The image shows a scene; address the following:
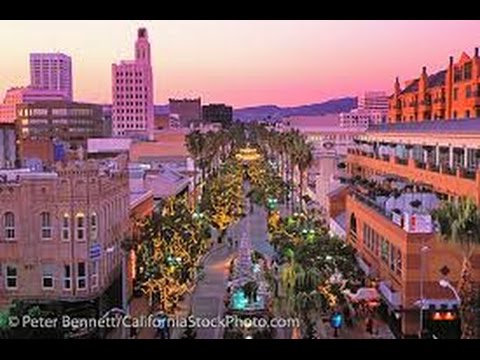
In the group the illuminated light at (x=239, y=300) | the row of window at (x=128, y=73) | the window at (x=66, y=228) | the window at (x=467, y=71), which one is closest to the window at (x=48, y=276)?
the window at (x=66, y=228)

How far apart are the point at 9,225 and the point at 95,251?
1.46 m

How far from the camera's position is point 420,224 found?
13.3 meters

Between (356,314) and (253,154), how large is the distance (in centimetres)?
5955

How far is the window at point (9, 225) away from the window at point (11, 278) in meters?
0.51

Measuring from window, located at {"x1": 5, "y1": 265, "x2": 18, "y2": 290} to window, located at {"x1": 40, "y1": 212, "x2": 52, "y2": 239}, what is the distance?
2.43 feet

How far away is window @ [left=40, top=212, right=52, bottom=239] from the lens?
12.8 meters

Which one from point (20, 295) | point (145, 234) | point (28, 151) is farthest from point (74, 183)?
point (28, 151)

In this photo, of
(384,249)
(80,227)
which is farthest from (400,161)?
(80,227)

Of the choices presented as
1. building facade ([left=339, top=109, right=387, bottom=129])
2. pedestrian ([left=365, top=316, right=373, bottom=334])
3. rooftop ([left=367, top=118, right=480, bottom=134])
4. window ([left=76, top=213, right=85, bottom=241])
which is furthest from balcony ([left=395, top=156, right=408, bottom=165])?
building facade ([left=339, top=109, right=387, bottom=129])

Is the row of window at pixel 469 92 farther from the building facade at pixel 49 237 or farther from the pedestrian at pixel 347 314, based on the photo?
the building facade at pixel 49 237

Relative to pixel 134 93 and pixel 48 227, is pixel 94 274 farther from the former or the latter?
pixel 134 93

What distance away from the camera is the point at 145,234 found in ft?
53.6

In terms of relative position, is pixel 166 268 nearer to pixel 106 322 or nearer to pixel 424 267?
pixel 106 322
